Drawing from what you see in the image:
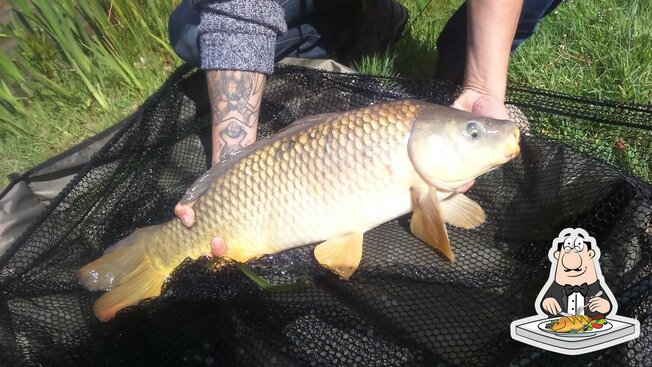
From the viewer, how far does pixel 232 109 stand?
154 cm

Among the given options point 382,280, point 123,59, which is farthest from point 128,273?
point 123,59

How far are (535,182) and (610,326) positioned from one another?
0.47m

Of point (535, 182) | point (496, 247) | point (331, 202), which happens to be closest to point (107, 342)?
point (331, 202)

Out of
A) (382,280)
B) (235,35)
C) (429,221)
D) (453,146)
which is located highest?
(235,35)

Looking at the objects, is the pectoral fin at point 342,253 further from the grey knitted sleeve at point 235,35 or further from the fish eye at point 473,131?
the grey knitted sleeve at point 235,35

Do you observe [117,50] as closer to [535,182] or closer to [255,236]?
[255,236]

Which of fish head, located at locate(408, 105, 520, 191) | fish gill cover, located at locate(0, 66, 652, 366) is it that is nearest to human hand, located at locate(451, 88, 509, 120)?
fish gill cover, located at locate(0, 66, 652, 366)

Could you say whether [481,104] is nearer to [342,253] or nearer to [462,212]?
[462,212]

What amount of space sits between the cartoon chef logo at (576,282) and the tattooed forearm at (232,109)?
87cm

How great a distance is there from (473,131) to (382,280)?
39 cm

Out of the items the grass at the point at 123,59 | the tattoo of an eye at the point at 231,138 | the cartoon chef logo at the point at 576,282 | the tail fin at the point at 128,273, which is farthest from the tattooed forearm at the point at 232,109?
the cartoon chef logo at the point at 576,282

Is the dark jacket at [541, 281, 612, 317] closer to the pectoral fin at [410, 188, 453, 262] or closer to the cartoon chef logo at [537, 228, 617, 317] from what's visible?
the cartoon chef logo at [537, 228, 617, 317]

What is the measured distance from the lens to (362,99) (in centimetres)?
159

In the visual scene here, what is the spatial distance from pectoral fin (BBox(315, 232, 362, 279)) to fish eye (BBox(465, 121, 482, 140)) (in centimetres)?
34
